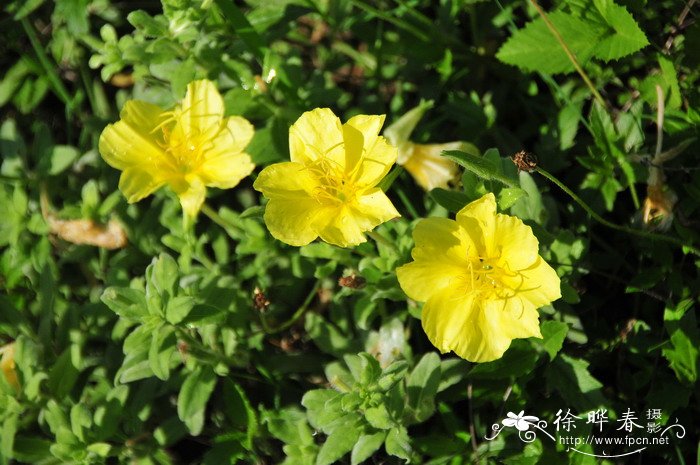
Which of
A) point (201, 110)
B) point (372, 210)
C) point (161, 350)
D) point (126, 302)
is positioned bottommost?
point (161, 350)

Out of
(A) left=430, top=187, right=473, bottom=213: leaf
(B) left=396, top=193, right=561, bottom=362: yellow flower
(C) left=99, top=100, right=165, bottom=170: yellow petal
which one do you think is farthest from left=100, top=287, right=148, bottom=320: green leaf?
(A) left=430, top=187, right=473, bottom=213: leaf

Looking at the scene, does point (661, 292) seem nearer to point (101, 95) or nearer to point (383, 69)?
point (383, 69)

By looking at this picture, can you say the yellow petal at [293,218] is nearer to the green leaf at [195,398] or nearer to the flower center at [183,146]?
the flower center at [183,146]

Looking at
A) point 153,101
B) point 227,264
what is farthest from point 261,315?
point 153,101

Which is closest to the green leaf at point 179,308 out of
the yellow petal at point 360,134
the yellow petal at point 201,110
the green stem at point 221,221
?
the green stem at point 221,221

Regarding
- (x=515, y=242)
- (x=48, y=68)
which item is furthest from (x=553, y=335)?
(x=48, y=68)

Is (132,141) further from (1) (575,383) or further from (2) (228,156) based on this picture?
(1) (575,383)
